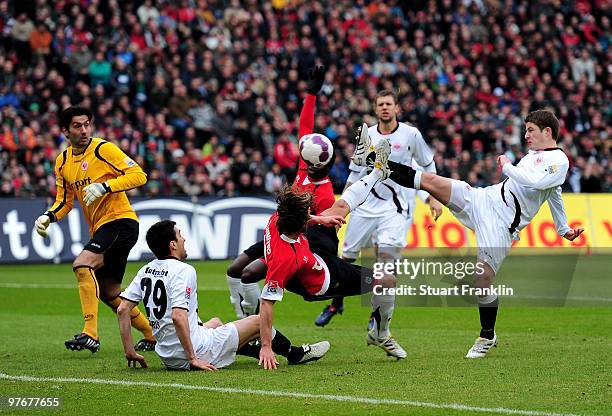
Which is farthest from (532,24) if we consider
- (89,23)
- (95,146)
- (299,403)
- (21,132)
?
(299,403)

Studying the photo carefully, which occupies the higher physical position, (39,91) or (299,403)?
(39,91)

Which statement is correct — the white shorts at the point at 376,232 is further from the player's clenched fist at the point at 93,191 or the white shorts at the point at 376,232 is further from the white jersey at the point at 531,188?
the player's clenched fist at the point at 93,191

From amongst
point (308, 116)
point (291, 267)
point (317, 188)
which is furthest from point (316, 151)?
point (291, 267)

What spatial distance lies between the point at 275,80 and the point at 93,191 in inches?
774

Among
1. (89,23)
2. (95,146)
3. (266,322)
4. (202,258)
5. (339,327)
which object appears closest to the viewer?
(266,322)

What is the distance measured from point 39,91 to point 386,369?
1842cm

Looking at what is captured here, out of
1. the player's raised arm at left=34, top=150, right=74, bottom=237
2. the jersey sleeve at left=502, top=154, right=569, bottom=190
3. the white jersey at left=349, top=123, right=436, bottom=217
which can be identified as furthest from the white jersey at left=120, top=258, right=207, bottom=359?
the white jersey at left=349, top=123, right=436, bottom=217

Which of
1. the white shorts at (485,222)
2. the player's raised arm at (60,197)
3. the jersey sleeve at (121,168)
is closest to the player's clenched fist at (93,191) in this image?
the jersey sleeve at (121,168)

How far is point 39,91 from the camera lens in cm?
2656

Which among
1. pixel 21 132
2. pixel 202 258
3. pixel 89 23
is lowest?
pixel 202 258

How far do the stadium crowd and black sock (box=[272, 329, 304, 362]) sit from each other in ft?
49.0

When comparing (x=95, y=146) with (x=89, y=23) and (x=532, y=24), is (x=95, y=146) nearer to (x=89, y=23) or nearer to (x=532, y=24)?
(x=89, y=23)

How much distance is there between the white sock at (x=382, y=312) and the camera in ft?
34.8

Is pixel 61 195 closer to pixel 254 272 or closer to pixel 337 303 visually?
pixel 254 272
